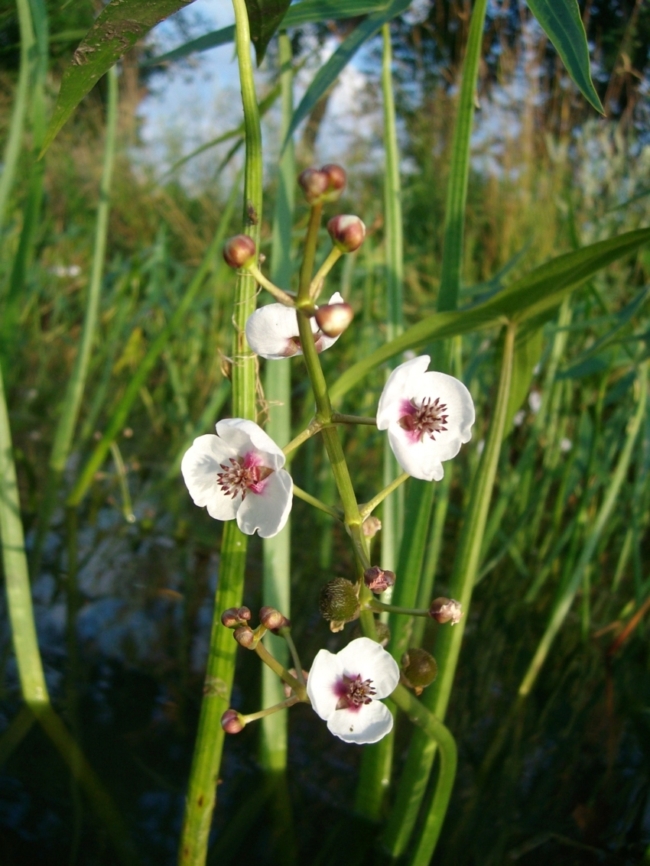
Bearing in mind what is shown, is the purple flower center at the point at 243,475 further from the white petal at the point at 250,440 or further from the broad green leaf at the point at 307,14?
the broad green leaf at the point at 307,14

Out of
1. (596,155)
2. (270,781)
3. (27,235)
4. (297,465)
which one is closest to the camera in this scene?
(270,781)

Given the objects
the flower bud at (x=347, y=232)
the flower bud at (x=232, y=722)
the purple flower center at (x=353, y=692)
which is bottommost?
the flower bud at (x=232, y=722)

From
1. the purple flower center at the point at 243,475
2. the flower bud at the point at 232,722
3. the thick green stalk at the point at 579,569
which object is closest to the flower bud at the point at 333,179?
the purple flower center at the point at 243,475

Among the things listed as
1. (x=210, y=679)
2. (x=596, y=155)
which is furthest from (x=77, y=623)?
(x=596, y=155)

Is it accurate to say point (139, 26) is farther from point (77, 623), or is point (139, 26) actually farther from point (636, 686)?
point (636, 686)

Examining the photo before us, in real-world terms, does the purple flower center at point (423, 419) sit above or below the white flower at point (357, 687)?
above

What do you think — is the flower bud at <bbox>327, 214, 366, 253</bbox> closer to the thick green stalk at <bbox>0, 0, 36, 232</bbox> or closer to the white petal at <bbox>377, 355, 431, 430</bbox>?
the white petal at <bbox>377, 355, 431, 430</bbox>

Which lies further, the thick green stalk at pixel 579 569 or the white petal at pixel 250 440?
the thick green stalk at pixel 579 569
